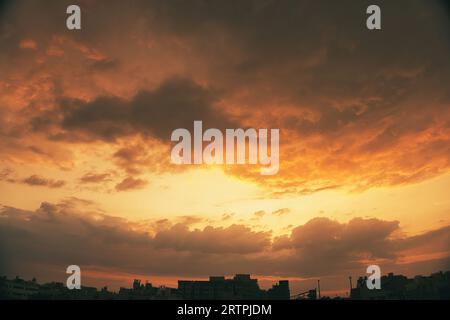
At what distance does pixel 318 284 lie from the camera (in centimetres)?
19025

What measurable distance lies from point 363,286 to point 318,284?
26.7 m
